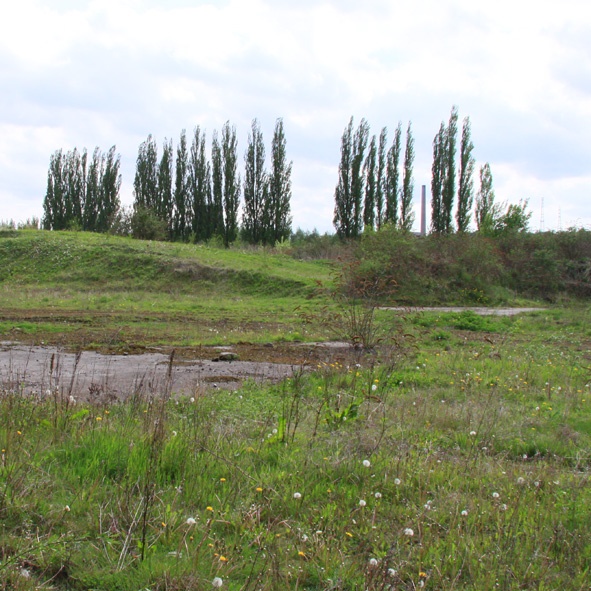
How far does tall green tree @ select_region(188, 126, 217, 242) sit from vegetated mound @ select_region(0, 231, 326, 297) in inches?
499

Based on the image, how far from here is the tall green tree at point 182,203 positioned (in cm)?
4759

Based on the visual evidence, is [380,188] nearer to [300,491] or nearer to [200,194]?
[200,194]

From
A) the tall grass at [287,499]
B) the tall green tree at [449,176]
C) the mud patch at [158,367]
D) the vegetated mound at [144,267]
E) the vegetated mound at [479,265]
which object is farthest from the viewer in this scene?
the tall green tree at [449,176]

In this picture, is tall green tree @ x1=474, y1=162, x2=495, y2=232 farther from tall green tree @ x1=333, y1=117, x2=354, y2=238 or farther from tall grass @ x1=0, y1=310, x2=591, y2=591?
tall grass @ x1=0, y1=310, x2=591, y2=591

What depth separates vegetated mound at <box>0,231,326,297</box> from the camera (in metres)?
27.4

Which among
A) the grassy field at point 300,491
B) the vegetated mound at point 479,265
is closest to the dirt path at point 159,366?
the grassy field at point 300,491

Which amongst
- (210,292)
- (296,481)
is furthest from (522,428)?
(210,292)

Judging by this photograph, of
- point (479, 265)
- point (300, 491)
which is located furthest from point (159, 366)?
point (479, 265)

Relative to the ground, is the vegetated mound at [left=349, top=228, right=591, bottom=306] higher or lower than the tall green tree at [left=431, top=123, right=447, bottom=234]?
lower

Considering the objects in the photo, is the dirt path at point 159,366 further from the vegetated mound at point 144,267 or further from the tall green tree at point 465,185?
the tall green tree at point 465,185

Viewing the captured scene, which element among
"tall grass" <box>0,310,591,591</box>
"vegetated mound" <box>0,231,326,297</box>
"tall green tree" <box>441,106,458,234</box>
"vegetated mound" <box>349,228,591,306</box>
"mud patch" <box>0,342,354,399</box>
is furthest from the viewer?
"tall green tree" <box>441,106,458,234</box>

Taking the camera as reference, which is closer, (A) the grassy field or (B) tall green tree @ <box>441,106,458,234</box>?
(A) the grassy field

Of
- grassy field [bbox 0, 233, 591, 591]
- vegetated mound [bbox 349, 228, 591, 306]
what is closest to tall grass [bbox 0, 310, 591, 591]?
grassy field [bbox 0, 233, 591, 591]

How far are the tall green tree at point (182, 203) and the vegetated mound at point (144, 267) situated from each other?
45.3ft
